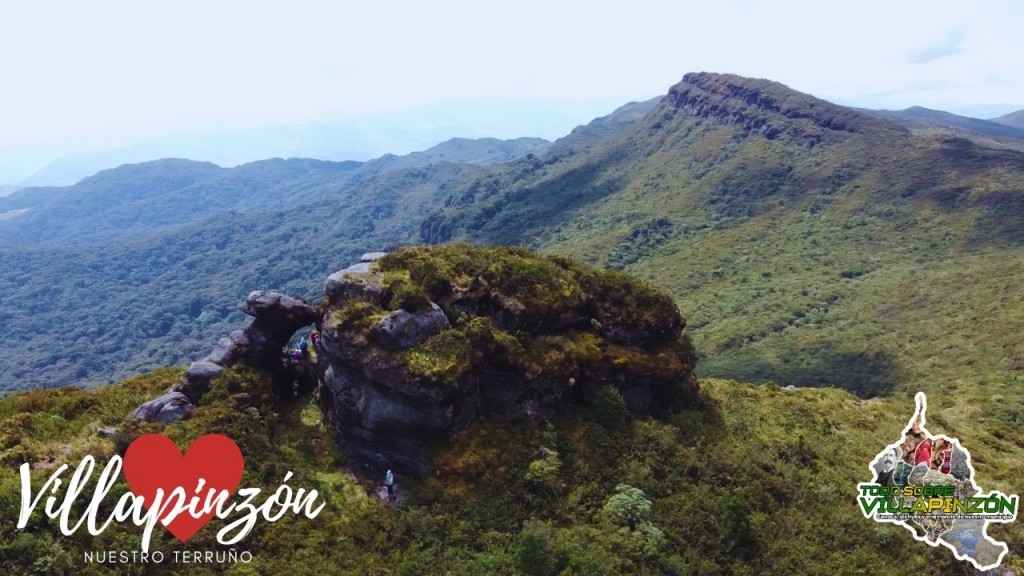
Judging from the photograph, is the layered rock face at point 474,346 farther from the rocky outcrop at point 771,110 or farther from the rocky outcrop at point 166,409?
the rocky outcrop at point 771,110

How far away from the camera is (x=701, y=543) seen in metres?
18.0

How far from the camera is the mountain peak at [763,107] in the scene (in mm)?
142875

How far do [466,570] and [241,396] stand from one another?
11.1 metres

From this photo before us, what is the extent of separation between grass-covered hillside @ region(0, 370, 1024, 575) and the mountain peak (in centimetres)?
14644

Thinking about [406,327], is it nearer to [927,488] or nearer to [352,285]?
[352,285]

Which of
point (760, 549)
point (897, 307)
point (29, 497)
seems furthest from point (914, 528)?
point (897, 307)

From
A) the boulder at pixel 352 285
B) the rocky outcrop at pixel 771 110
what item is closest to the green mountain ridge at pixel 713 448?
the boulder at pixel 352 285

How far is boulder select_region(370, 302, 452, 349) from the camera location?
1900 cm

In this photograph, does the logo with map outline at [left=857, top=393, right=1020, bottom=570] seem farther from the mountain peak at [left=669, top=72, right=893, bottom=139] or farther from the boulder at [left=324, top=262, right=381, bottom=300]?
the mountain peak at [left=669, top=72, right=893, bottom=139]

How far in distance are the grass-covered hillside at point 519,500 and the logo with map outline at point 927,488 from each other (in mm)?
3900

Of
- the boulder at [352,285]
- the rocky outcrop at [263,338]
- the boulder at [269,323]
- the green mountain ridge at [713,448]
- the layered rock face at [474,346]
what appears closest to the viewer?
the green mountain ridge at [713,448]

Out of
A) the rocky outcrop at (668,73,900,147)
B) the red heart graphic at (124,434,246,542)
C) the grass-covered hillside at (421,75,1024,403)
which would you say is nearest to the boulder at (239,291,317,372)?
the red heart graphic at (124,434,246,542)

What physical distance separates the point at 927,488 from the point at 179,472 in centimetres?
2147

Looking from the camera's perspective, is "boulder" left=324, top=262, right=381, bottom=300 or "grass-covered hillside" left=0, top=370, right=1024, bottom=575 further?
"boulder" left=324, top=262, right=381, bottom=300
